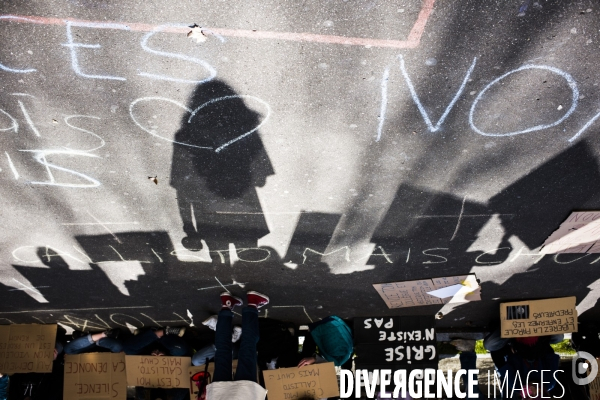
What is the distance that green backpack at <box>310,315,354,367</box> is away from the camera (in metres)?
3.55

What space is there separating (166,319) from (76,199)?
63.7 inches

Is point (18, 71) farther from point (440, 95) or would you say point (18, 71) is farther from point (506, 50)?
point (506, 50)

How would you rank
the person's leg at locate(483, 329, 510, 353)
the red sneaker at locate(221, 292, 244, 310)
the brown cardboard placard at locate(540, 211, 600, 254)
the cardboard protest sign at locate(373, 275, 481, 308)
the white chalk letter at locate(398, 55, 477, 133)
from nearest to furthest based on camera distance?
the white chalk letter at locate(398, 55, 477, 133) → the brown cardboard placard at locate(540, 211, 600, 254) → the cardboard protest sign at locate(373, 275, 481, 308) → the red sneaker at locate(221, 292, 244, 310) → the person's leg at locate(483, 329, 510, 353)

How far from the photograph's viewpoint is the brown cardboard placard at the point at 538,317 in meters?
3.52

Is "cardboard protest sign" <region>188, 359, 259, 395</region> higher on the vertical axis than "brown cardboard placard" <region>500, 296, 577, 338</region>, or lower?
lower

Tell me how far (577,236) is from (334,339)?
1960 mm

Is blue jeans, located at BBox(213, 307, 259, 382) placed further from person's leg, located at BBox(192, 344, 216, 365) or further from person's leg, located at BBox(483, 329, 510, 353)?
person's leg, located at BBox(483, 329, 510, 353)

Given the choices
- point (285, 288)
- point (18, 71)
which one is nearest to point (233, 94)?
point (18, 71)

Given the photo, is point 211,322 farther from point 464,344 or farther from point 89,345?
point 464,344

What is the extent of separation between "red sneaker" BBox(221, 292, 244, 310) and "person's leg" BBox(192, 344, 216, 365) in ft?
1.90

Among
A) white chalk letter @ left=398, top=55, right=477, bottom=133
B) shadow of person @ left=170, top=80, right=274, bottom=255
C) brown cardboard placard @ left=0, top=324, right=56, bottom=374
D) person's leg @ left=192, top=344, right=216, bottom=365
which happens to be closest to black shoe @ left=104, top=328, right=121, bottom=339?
brown cardboard placard @ left=0, top=324, right=56, bottom=374

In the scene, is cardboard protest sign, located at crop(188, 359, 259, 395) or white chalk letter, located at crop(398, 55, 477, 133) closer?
white chalk letter, located at crop(398, 55, 477, 133)

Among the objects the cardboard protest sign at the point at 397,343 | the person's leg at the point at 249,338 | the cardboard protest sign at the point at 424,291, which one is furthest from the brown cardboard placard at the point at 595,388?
the person's leg at the point at 249,338

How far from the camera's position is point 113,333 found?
153 inches
